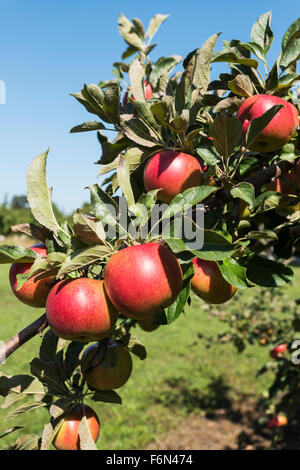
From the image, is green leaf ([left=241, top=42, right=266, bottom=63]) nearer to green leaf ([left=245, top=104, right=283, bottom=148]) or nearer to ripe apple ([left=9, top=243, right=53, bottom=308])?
green leaf ([left=245, top=104, right=283, bottom=148])

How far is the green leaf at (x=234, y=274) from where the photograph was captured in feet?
2.66

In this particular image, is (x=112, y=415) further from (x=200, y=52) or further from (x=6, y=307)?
(x=6, y=307)

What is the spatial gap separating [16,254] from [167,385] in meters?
3.78

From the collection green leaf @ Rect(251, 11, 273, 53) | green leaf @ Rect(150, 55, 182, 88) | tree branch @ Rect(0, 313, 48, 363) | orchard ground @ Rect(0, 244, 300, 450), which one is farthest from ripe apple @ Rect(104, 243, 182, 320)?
orchard ground @ Rect(0, 244, 300, 450)

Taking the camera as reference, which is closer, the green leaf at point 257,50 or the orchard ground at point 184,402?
the green leaf at point 257,50

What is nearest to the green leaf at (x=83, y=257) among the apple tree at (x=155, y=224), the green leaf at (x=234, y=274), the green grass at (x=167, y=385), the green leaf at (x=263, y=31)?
the apple tree at (x=155, y=224)

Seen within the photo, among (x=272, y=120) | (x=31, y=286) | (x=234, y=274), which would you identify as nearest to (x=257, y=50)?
(x=272, y=120)

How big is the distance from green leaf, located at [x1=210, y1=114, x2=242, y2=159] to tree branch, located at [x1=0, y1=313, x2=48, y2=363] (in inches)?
22.2

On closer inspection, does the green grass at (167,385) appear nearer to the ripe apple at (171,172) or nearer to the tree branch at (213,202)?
the tree branch at (213,202)

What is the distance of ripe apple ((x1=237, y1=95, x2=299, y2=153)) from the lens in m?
0.91

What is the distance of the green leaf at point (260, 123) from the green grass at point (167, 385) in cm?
244

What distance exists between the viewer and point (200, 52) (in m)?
0.96

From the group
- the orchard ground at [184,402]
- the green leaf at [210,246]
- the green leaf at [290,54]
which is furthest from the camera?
the orchard ground at [184,402]
